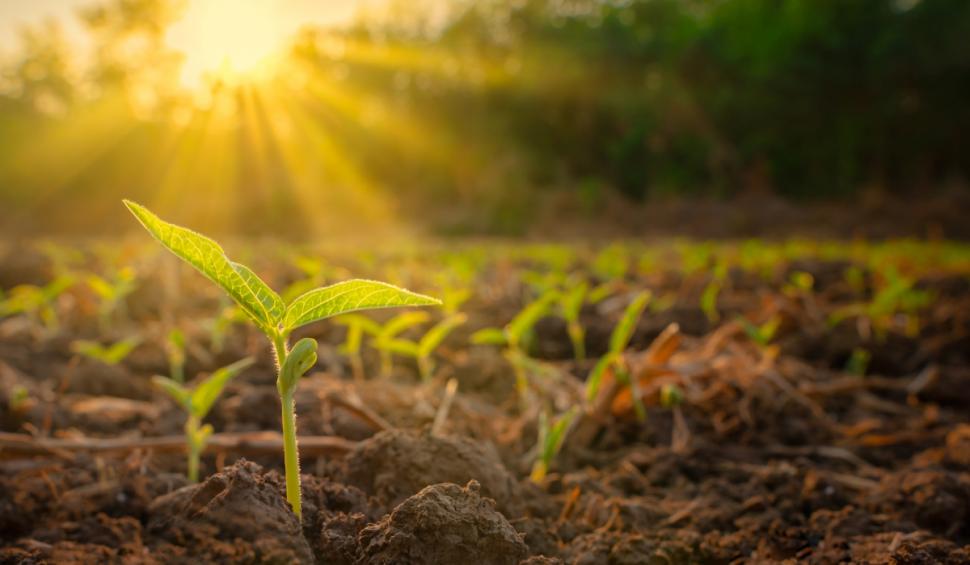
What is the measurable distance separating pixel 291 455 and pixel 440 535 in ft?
0.67

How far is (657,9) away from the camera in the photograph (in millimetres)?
28750

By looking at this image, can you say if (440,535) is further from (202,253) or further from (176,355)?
(176,355)

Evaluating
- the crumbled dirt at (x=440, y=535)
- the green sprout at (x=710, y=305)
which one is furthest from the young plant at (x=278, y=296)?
the green sprout at (x=710, y=305)

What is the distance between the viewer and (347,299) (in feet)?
2.69

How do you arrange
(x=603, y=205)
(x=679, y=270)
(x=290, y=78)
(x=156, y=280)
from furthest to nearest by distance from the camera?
(x=290, y=78) → (x=603, y=205) → (x=679, y=270) → (x=156, y=280)

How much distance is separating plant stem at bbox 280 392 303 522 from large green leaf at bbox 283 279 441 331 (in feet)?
0.33

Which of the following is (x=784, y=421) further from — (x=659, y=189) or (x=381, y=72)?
(x=381, y=72)

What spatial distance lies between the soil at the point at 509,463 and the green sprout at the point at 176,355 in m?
0.04

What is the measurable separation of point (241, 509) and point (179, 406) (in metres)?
1.22

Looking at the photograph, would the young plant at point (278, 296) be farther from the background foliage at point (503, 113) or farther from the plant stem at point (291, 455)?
the background foliage at point (503, 113)

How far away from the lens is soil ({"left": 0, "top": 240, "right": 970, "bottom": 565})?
944 millimetres

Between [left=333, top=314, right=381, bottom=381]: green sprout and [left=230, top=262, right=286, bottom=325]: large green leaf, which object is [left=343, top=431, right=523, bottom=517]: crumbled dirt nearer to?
[left=230, top=262, right=286, bottom=325]: large green leaf

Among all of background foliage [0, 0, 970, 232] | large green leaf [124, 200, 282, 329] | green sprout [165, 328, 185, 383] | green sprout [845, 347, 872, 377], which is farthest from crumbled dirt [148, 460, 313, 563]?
background foliage [0, 0, 970, 232]

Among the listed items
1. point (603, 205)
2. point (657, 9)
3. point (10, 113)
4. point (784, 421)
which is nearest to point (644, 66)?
point (657, 9)
